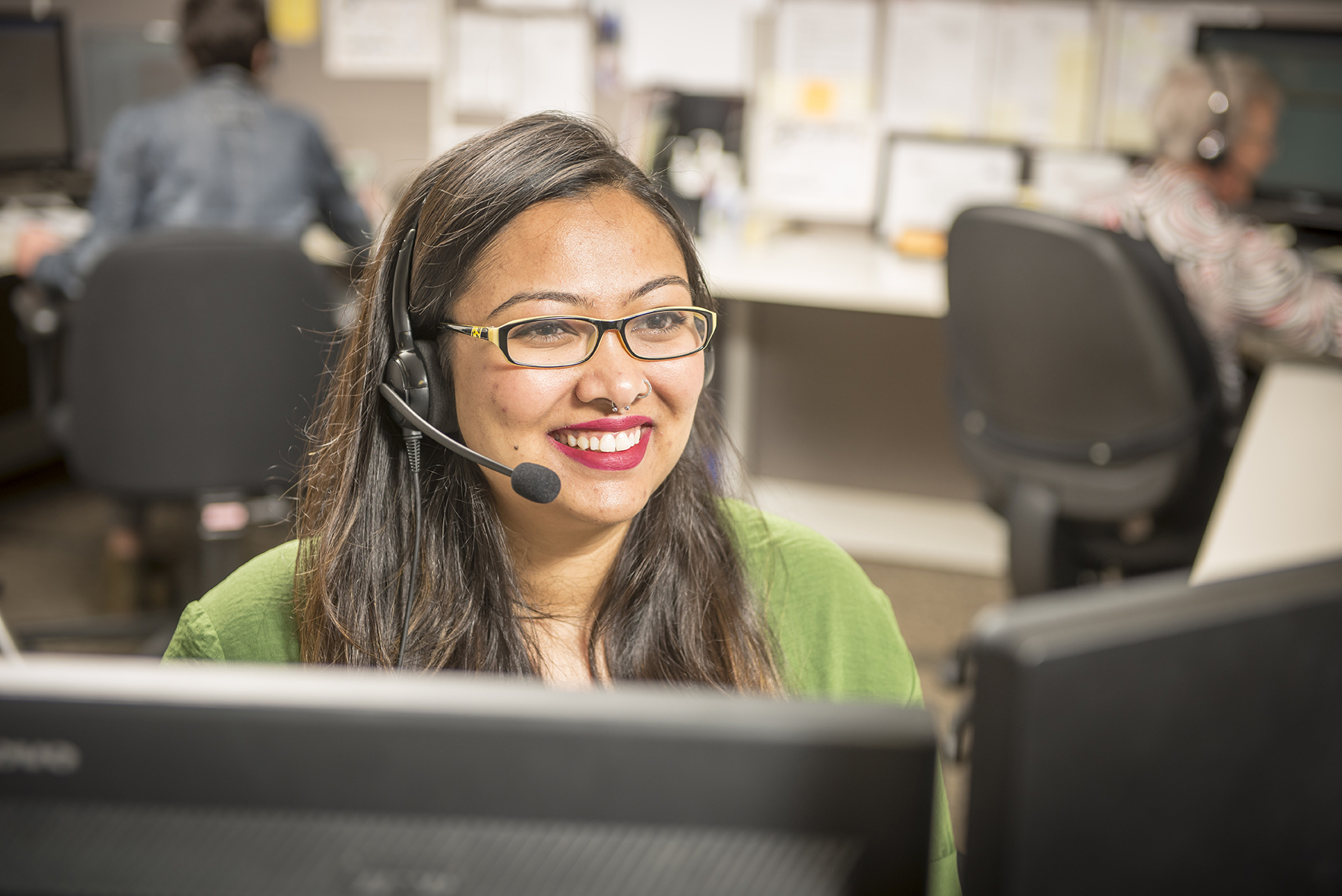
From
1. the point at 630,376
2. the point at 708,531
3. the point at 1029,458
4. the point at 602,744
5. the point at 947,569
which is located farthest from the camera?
the point at 947,569

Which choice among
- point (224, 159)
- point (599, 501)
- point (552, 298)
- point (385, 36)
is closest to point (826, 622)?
point (599, 501)

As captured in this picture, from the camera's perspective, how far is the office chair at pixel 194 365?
173cm

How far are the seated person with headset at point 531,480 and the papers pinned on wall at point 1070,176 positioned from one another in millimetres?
2017

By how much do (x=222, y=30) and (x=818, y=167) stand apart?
4.52 ft

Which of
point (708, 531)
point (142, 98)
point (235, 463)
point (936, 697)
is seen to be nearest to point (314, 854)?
point (708, 531)

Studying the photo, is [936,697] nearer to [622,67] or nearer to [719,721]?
[622,67]

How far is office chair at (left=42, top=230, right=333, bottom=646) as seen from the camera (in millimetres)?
1728

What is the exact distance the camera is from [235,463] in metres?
1.83

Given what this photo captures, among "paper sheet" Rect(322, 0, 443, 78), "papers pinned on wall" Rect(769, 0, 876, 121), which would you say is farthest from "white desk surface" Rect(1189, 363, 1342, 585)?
"paper sheet" Rect(322, 0, 443, 78)

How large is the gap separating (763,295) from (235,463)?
1052 millimetres

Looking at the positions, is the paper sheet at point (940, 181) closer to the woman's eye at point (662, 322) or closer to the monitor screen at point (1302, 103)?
the monitor screen at point (1302, 103)

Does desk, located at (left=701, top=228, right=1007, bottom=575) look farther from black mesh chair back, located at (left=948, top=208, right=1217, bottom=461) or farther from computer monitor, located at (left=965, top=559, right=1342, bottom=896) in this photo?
computer monitor, located at (left=965, top=559, right=1342, bottom=896)

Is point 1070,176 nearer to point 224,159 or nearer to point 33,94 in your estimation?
point 224,159

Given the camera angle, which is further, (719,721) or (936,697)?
(936,697)
